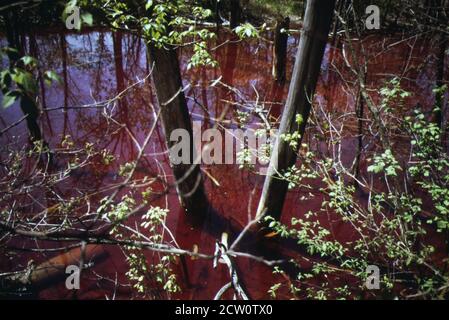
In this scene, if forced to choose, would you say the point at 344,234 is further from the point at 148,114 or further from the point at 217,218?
the point at 148,114

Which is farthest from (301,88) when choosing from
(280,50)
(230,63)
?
(230,63)

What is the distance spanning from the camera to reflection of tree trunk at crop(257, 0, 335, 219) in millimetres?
3244

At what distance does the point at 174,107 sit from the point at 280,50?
18.4ft

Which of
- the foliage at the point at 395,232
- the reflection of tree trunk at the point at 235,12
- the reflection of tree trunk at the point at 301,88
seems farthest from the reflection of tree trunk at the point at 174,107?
the reflection of tree trunk at the point at 235,12

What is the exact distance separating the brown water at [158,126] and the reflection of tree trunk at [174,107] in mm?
255

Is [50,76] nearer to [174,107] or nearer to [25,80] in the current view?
[25,80]

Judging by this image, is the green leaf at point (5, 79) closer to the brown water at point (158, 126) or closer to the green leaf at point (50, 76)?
the green leaf at point (50, 76)

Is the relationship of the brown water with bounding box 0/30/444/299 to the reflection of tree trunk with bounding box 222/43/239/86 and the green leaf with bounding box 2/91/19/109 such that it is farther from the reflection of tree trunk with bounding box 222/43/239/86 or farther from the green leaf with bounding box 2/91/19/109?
the green leaf with bounding box 2/91/19/109

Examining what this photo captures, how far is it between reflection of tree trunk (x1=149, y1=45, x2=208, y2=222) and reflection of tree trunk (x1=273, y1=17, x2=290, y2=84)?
17.3 feet

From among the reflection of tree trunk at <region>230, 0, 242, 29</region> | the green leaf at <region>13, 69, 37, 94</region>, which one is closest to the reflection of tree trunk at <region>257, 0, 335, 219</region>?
the green leaf at <region>13, 69, 37, 94</region>

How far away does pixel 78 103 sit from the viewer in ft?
26.3

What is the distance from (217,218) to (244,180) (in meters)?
0.99

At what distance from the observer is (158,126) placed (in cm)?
706
